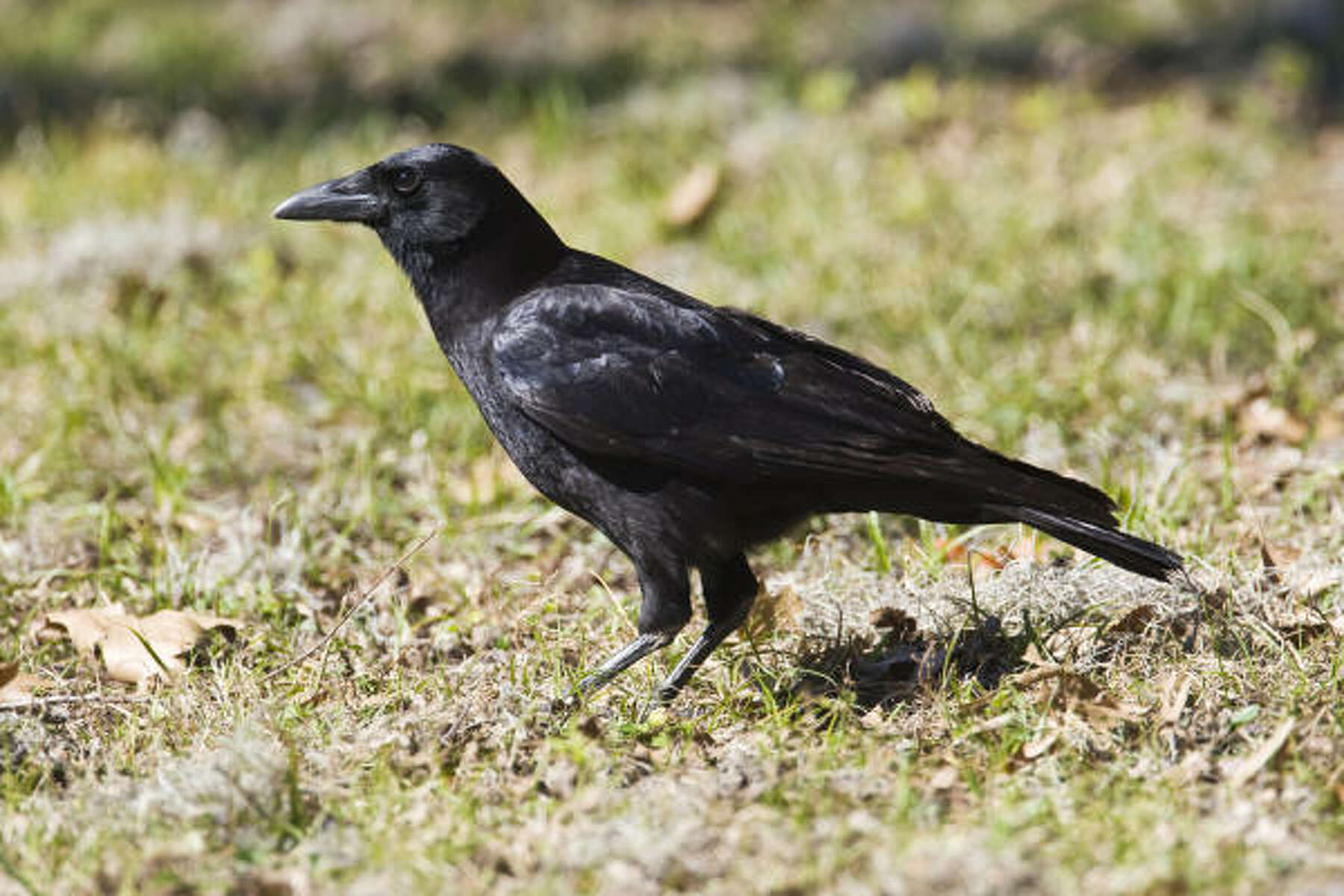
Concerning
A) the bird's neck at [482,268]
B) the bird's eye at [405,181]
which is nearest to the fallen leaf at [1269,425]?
the bird's neck at [482,268]

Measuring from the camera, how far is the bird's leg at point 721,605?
403cm

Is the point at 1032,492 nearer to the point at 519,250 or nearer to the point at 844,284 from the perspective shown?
the point at 519,250

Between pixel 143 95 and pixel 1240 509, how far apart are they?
698 cm

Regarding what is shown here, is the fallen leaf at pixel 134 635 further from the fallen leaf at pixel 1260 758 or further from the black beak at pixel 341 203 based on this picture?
the fallen leaf at pixel 1260 758

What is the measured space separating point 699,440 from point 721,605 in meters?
0.49

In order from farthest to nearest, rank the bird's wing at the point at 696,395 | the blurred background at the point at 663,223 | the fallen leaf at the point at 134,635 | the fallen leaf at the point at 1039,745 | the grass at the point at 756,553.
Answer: the blurred background at the point at 663,223 < the fallen leaf at the point at 134,635 < the bird's wing at the point at 696,395 < the fallen leaf at the point at 1039,745 < the grass at the point at 756,553

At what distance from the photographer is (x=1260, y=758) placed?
3307 mm

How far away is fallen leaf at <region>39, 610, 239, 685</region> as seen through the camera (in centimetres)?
420

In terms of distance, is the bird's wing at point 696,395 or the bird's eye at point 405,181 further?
the bird's eye at point 405,181

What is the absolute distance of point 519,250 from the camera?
4297mm

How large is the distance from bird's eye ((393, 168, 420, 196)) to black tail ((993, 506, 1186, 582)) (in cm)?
171

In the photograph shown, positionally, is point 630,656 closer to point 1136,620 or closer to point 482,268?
point 482,268

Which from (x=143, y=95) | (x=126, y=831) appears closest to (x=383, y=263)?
(x=143, y=95)

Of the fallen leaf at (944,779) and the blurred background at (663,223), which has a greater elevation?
the blurred background at (663,223)
